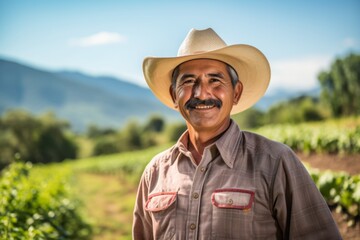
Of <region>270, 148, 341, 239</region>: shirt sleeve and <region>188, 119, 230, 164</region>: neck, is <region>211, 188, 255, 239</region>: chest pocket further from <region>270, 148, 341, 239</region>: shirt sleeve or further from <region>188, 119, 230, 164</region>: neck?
<region>188, 119, 230, 164</region>: neck

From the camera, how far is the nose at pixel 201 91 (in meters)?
2.44

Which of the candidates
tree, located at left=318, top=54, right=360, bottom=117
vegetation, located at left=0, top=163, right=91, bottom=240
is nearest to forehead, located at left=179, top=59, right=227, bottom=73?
vegetation, located at left=0, top=163, right=91, bottom=240

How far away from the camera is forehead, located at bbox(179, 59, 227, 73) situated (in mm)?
2504

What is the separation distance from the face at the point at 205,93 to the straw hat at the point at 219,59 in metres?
0.07

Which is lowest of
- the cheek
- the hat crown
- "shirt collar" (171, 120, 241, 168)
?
"shirt collar" (171, 120, 241, 168)

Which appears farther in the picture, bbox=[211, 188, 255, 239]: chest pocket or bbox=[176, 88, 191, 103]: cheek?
bbox=[176, 88, 191, 103]: cheek

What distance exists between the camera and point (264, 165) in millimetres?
2229

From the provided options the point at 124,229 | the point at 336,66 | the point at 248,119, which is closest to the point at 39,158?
the point at 248,119

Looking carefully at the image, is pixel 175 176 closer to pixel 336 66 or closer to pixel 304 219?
pixel 304 219

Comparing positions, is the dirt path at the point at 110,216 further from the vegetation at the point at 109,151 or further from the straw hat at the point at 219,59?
the straw hat at the point at 219,59

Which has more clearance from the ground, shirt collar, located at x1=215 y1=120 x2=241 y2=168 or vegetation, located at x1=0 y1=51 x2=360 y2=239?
shirt collar, located at x1=215 y1=120 x2=241 y2=168

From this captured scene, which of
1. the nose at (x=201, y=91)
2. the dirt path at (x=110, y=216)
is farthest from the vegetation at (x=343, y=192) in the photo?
the dirt path at (x=110, y=216)

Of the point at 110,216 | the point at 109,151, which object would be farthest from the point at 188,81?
the point at 109,151

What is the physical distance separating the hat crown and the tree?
59193mm
